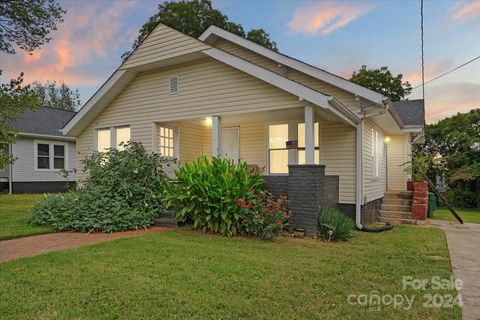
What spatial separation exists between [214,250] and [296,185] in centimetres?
255

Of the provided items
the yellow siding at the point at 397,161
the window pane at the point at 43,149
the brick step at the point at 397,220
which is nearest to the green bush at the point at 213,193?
the brick step at the point at 397,220

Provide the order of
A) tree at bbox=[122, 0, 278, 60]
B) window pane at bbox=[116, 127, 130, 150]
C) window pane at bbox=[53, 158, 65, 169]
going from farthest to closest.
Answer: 1. tree at bbox=[122, 0, 278, 60]
2. window pane at bbox=[53, 158, 65, 169]
3. window pane at bbox=[116, 127, 130, 150]

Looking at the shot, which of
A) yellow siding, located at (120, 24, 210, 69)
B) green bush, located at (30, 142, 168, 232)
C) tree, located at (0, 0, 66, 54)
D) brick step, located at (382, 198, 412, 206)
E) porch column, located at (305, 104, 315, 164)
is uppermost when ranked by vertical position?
tree, located at (0, 0, 66, 54)

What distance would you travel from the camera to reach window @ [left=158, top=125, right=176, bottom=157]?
35.4 ft

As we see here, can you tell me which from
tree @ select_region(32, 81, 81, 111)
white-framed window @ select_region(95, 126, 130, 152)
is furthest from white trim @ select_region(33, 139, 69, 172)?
tree @ select_region(32, 81, 81, 111)

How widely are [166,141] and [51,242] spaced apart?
5.39 m

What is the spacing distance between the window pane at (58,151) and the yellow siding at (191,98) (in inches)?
345

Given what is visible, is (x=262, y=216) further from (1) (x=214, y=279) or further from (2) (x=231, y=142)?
(2) (x=231, y=142)

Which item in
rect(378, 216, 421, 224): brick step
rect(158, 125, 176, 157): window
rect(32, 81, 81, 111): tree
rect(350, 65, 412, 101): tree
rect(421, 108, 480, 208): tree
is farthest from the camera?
rect(32, 81, 81, 111): tree

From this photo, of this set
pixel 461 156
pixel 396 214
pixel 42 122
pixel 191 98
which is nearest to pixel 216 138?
pixel 191 98

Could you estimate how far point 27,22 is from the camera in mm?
10711

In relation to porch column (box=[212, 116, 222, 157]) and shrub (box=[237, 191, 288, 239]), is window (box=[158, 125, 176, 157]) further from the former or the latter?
shrub (box=[237, 191, 288, 239])

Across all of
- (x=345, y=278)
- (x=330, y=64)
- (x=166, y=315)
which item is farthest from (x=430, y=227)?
(x=330, y=64)

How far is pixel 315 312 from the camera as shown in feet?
10.5
